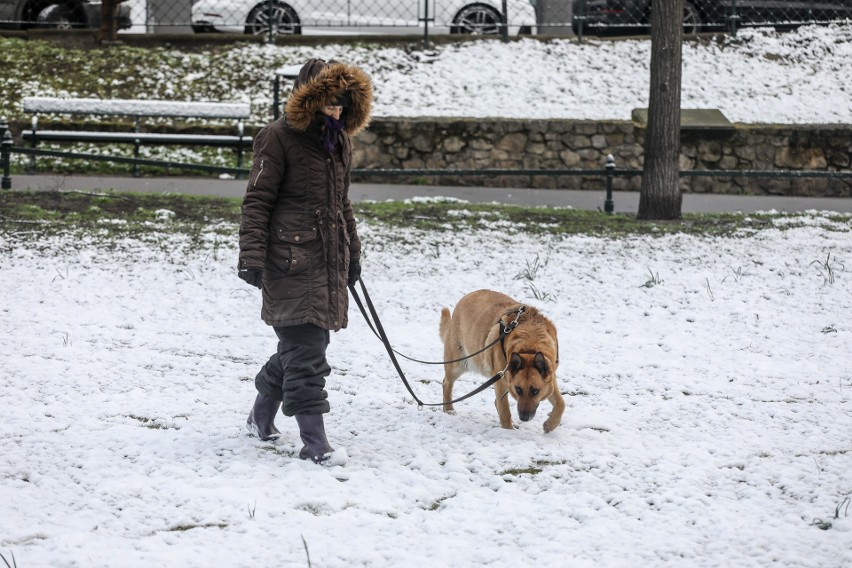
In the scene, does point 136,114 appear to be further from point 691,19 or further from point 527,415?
point 527,415

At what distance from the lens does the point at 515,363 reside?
4.92 m

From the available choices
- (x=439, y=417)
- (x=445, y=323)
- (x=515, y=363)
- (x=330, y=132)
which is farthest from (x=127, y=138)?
(x=515, y=363)

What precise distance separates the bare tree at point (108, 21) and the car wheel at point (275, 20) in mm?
2185

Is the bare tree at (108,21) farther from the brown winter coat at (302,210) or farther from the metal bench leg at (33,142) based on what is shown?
the brown winter coat at (302,210)

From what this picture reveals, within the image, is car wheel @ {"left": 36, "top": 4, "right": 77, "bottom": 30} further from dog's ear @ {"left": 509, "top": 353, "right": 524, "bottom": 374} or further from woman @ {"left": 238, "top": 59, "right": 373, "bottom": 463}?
dog's ear @ {"left": 509, "top": 353, "right": 524, "bottom": 374}

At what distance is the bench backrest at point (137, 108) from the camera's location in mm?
13883

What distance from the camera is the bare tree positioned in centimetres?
1658

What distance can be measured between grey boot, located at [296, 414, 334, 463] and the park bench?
31.3 ft

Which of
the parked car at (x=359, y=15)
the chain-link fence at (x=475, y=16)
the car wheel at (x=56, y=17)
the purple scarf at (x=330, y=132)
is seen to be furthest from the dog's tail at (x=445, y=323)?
the car wheel at (x=56, y=17)

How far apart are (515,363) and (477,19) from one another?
1301cm

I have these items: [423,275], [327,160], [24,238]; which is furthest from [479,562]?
[24,238]

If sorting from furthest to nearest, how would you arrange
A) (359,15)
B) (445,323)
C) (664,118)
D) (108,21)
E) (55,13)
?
(55,13), (359,15), (108,21), (664,118), (445,323)

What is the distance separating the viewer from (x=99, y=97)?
1516 centimetres

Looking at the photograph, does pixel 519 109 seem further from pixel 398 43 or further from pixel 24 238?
pixel 24 238
